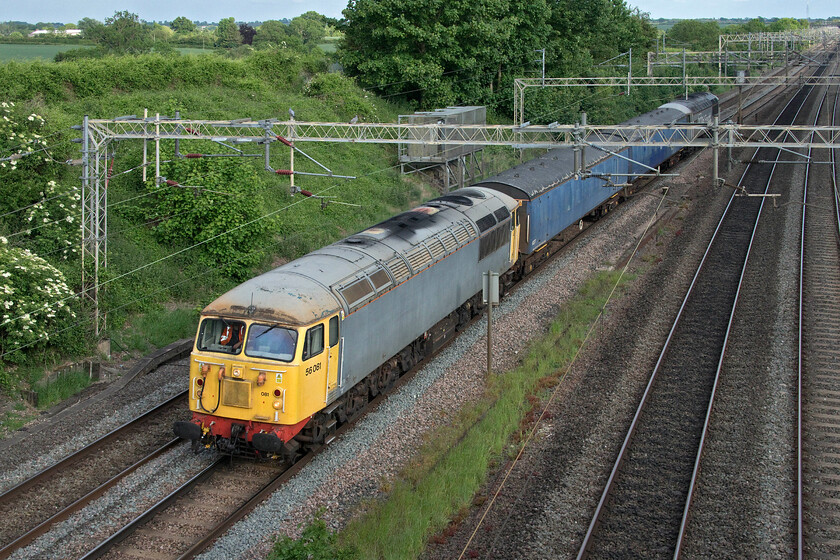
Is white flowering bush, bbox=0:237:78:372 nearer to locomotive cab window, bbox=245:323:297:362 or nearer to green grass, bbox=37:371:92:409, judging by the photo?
green grass, bbox=37:371:92:409

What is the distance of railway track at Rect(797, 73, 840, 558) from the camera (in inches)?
507

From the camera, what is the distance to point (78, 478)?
14508 mm

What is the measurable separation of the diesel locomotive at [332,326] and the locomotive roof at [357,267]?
0.09ft


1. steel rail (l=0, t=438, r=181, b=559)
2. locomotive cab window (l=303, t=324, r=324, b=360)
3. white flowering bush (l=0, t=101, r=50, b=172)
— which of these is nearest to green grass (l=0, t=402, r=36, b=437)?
steel rail (l=0, t=438, r=181, b=559)

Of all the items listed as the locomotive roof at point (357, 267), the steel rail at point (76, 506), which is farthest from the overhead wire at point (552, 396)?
the steel rail at point (76, 506)

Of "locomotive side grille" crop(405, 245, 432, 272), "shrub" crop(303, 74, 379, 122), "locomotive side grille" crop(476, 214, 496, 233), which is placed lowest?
"locomotive side grille" crop(405, 245, 432, 272)

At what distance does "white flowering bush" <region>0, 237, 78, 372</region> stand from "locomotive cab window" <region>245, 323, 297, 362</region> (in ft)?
21.4

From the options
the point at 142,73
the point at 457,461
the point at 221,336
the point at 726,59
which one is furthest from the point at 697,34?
the point at 221,336

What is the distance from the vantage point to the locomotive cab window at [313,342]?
551 inches

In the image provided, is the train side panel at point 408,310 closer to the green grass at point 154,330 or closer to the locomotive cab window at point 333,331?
the locomotive cab window at point 333,331

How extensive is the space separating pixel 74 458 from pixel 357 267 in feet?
20.2

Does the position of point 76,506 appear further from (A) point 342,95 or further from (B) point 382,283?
(A) point 342,95

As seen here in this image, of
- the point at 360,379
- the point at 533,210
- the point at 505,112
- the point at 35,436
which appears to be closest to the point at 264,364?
the point at 360,379

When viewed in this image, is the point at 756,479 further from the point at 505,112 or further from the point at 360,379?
the point at 505,112
